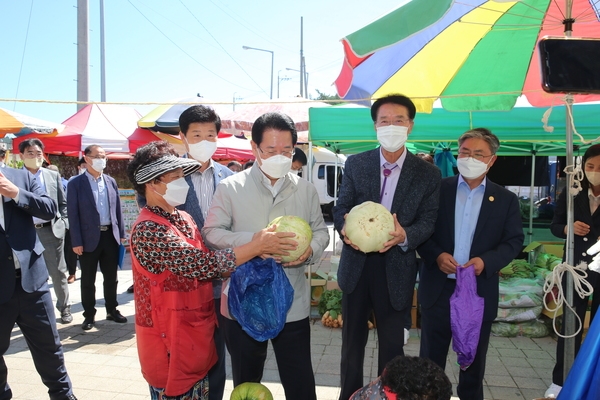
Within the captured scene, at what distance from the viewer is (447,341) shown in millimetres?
2969

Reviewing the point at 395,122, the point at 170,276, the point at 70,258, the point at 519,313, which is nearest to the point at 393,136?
the point at 395,122

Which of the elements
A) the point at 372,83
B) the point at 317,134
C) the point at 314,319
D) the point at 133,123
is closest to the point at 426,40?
the point at 372,83

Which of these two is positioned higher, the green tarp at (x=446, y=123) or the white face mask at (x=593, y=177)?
the green tarp at (x=446, y=123)

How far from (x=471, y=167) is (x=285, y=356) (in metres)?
1.84

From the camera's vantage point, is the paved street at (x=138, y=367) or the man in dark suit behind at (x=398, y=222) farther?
the paved street at (x=138, y=367)

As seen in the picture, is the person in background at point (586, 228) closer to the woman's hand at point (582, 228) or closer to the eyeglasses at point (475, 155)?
the woman's hand at point (582, 228)

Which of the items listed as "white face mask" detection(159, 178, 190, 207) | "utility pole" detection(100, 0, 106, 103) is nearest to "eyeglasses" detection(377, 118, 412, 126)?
"white face mask" detection(159, 178, 190, 207)

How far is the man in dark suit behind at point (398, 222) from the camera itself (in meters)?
2.54

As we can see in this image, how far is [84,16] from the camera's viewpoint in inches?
426

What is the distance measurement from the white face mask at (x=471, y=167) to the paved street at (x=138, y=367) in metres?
2.07

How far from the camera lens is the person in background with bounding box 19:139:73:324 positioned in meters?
5.23

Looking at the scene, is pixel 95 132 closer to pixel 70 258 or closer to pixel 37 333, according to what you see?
pixel 70 258

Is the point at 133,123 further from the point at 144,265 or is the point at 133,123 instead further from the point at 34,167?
the point at 144,265

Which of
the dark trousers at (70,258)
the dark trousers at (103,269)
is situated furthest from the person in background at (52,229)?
the dark trousers at (70,258)
